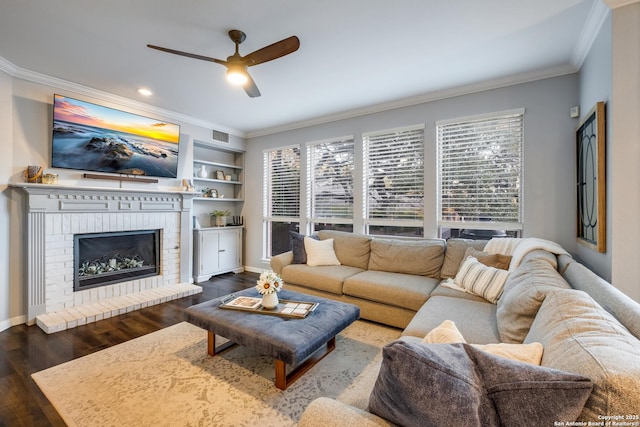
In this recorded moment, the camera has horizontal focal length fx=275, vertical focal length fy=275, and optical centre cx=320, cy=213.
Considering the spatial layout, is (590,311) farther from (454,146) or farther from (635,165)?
(454,146)

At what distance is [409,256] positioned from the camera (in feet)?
10.9

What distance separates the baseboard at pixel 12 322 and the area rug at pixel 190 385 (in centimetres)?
132

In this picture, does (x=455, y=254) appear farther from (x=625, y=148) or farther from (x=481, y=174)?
(x=625, y=148)

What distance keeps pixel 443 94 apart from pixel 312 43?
1.92m

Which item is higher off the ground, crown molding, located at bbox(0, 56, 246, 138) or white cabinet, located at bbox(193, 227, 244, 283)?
crown molding, located at bbox(0, 56, 246, 138)

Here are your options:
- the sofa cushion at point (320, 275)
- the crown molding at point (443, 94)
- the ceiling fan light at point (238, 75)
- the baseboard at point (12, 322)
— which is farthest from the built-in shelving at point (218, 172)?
the ceiling fan light at point (238, 75)

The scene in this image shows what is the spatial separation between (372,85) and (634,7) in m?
2.11

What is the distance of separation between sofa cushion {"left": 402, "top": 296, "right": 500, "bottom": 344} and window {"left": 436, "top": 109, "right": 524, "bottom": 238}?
127cm

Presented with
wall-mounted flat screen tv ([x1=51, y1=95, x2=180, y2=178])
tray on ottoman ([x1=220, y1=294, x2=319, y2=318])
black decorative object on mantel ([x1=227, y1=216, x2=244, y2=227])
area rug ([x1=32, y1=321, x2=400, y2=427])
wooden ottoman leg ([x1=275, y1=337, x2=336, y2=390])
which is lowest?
area rug ([x1=32, y1=321, x2=400, y2=427])

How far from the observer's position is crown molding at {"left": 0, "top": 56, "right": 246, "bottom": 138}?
9.64 ft

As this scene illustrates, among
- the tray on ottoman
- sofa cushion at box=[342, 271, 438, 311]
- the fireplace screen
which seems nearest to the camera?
the tray on ottoman

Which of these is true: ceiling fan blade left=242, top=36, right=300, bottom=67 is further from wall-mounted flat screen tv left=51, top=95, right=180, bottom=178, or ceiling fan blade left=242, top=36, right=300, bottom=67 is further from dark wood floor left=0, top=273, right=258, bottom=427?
dark wood floor left=0, top=273, right=258, bottom=427

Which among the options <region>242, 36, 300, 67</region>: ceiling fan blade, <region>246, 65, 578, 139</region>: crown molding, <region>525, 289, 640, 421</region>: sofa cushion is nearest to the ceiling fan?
<region>242, 36, 300, 67</region>: ceiling fan blade

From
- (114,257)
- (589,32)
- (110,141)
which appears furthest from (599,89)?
(114,257)
